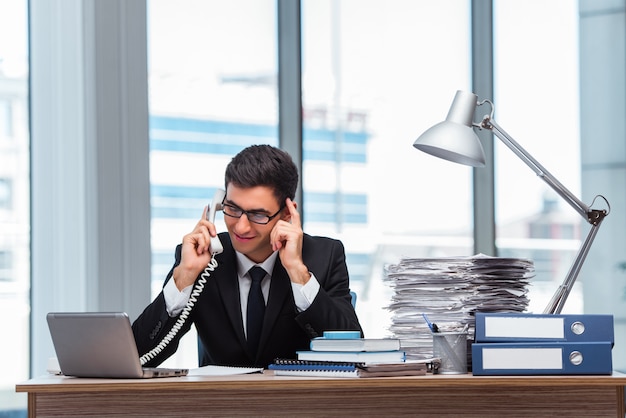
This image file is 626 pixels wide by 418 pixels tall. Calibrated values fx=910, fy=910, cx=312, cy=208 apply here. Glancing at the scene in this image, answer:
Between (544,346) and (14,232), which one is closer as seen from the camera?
(544,346)

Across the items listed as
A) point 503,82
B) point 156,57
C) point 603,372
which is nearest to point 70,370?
point 603,372

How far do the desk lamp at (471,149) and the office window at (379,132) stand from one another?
6.32 ft

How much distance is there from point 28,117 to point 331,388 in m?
2.39

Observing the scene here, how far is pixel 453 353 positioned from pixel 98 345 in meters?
0.80

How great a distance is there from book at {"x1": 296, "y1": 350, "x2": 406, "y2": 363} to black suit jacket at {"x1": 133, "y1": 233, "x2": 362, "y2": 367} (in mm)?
327

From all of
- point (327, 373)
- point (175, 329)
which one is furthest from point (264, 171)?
point (327, 373)

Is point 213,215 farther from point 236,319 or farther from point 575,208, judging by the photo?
point 575,208

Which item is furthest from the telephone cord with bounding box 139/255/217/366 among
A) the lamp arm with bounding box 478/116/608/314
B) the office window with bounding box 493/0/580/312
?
the office window with bounding box 493/0/580/312

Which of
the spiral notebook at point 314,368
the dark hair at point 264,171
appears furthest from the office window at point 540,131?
the spiral notebook at point 314,368

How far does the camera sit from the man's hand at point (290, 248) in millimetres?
2365

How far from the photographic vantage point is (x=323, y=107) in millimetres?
4496

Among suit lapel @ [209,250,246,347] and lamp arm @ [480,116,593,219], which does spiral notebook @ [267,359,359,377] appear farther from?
lamp arm @ [480,116,593,219]

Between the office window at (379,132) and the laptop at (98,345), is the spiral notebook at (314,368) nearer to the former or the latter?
the laptop at (98,345)

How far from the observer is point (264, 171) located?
2504mm
